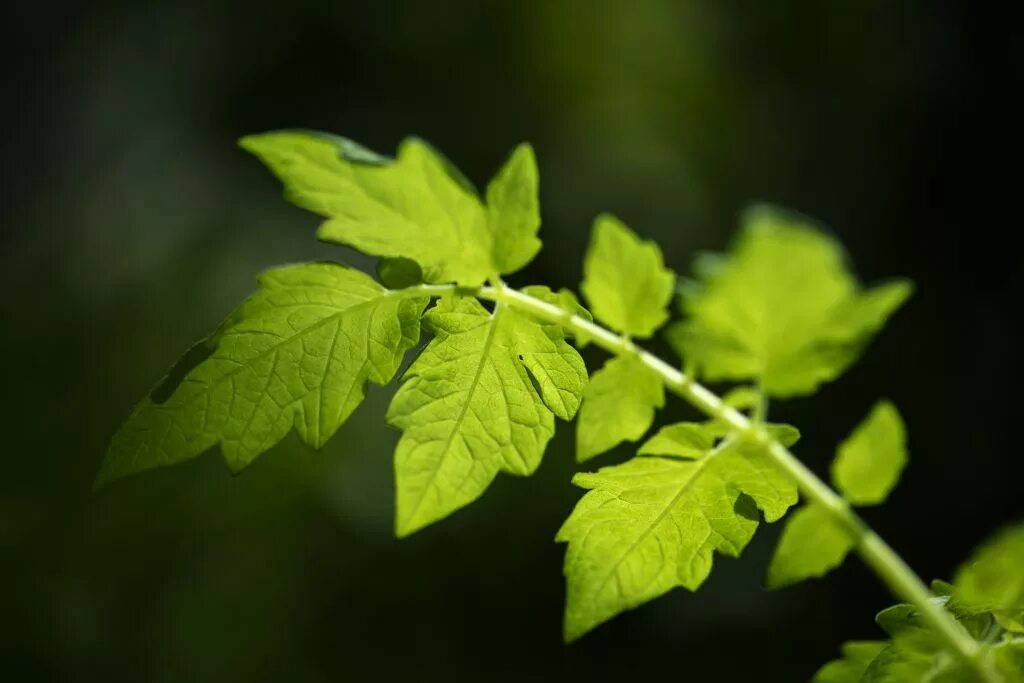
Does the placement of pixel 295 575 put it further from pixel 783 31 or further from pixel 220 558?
pixel 783 31

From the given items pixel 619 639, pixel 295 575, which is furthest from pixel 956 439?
pixel 295 575

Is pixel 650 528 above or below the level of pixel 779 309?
below

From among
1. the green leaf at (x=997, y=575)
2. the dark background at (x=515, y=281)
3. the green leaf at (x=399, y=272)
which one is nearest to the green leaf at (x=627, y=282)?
the green leaf at (x=399, y=272)

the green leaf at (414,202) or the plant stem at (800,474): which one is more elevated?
the green leaf at (414,202)

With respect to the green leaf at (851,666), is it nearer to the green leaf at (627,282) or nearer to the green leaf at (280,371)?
the green leaf at (627,282)

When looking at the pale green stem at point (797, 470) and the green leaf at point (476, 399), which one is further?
the green leaf at point (476, 399)

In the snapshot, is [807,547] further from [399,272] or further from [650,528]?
[399,272]

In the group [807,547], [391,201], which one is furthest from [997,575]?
[391,201]

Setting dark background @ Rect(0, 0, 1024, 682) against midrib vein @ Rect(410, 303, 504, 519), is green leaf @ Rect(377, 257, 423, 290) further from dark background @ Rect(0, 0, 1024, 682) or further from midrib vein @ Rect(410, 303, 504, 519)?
dark background @ Rect(0, 0, 1024, 682)
